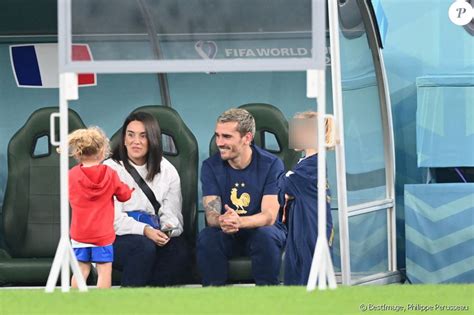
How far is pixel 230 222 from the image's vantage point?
31.6 ft

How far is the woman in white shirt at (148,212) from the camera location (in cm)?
974

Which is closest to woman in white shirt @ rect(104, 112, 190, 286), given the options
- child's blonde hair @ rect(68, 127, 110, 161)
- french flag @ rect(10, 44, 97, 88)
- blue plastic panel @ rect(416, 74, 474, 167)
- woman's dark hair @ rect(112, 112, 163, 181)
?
woman's dark hair @ rect(112, 112, 163, 181)

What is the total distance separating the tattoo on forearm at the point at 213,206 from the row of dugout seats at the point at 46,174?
1.99 ft

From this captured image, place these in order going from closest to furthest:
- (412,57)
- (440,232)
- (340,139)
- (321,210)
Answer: (321,210) < (340,139) < (440,232) < (412,57)

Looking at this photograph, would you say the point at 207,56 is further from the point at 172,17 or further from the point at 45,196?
the point at 45,196

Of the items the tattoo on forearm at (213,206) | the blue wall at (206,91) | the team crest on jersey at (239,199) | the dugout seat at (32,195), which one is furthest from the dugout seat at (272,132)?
the dugout seat at (32,195)

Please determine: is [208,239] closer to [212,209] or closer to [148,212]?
A: [212,209]

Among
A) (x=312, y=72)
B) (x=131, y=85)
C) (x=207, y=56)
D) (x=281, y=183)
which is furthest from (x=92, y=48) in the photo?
(x=131, y=85)

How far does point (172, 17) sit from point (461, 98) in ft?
12.3

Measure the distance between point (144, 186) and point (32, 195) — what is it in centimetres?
123

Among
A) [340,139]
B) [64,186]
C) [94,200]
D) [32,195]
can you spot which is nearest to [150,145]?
[94,200]

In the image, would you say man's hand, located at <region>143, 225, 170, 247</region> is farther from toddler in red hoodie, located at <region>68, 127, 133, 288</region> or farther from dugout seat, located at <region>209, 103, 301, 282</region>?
dugout seat, located at <region>209, 103, 301, 282</region>

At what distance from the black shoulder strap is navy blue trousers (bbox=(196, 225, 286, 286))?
1.41ft

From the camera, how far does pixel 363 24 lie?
10516 mm
